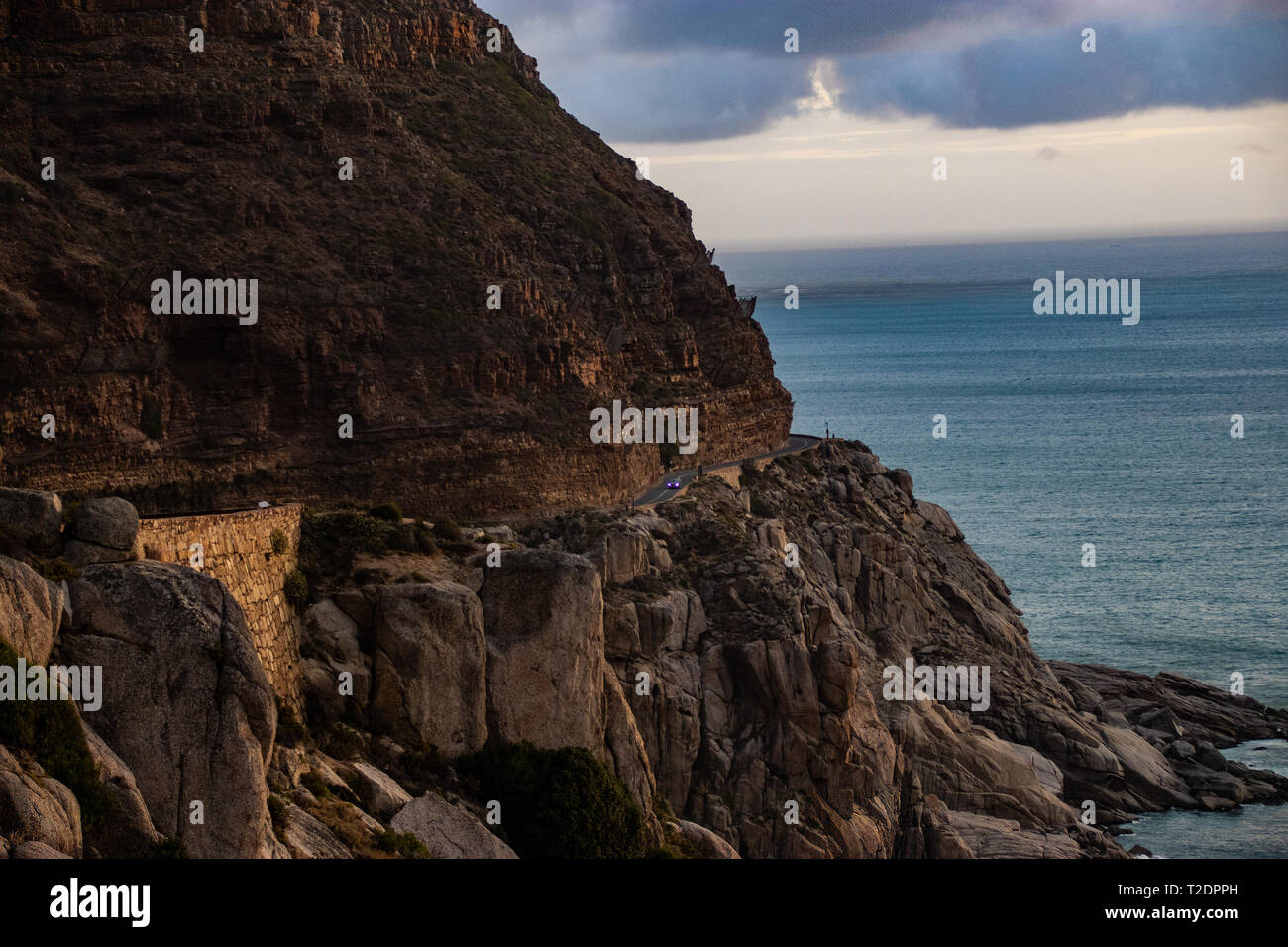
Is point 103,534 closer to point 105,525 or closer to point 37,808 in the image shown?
point 105,525

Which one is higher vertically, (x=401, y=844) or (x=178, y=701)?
(x=178, y=701)

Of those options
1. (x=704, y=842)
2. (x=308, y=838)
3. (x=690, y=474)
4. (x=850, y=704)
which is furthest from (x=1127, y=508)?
(x=308, y=838)

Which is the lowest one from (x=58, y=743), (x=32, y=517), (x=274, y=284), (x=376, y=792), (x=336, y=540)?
(x=376, y=792)

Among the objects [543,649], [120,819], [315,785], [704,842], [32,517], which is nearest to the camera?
[120,819]

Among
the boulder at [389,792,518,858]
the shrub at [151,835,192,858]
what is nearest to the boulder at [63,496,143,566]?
the shrub at [151,835,192,858]

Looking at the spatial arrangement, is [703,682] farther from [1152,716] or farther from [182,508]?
[1152,716]

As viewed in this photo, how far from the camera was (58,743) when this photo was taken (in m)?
26.3

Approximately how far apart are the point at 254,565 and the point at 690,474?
133ft

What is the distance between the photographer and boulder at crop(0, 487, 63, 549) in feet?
102

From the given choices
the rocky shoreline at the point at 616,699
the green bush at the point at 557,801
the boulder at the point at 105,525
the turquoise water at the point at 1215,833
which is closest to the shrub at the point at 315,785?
the rocky shoreline at the point at 616,699

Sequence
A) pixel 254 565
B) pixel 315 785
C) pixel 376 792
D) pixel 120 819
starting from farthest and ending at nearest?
pixel 254 565
pixel 376 792
pixel 315 785
pixel 120 819

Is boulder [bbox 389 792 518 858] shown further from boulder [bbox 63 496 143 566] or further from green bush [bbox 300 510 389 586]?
boulder [bbox 63 496 143 566]

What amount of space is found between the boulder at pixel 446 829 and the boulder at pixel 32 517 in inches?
311

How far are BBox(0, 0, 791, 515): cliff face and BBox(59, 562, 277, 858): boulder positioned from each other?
2820 cm
